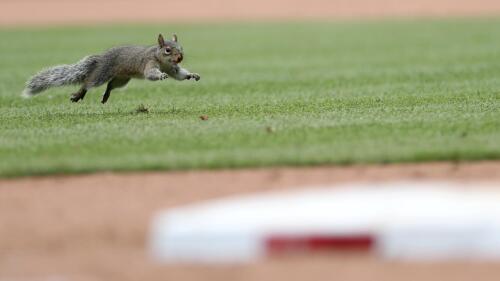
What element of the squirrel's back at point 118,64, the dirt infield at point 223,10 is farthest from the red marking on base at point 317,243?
the dirt infield at point 223,10

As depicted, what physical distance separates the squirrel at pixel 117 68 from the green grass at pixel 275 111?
365mm

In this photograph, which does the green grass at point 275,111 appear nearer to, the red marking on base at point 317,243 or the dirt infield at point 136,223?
the dirt infield at point 136,223

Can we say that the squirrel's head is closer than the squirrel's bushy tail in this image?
Yes

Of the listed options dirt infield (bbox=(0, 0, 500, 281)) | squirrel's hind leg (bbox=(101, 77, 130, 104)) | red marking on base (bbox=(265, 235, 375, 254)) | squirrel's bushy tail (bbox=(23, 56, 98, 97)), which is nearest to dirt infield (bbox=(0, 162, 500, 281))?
dirt infield (bbox=(0, 0, 500, 281))

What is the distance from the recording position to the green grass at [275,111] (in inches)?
351

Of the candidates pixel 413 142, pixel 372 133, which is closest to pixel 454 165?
pixel 413 142

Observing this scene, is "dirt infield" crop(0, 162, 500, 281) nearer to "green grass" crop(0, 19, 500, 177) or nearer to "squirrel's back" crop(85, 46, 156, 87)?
"green grass" crop(0, 19, 500, 177)

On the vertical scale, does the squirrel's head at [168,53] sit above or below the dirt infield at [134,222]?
above

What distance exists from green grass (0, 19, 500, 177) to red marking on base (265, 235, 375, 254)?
2320 mm

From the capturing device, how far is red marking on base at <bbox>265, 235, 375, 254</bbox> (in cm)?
631

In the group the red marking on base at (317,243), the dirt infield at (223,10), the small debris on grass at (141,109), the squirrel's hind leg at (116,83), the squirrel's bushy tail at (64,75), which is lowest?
the red marking on base at (317,243)

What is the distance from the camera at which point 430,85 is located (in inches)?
551

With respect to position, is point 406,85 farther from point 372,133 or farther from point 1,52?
point 1,52

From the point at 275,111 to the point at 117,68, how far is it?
1854mm
